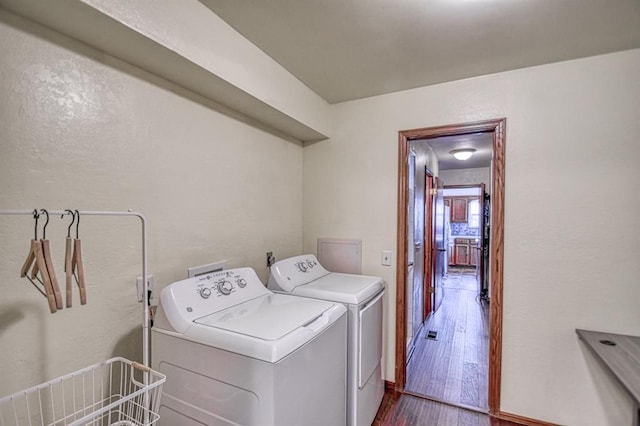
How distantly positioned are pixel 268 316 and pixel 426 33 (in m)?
1.68

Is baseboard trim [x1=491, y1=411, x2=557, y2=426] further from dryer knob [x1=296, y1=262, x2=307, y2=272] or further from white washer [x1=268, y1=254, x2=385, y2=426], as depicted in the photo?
dryer knob [x1=296, y1=262, x2=307, y2=272]

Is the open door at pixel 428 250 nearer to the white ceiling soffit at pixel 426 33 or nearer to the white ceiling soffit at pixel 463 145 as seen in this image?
the white ceiling soffit at pixel 463 145

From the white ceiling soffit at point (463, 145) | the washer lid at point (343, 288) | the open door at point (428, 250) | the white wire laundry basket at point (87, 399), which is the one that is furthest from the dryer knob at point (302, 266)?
the open door at point (428, 250)

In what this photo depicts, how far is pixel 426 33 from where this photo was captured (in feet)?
5.30

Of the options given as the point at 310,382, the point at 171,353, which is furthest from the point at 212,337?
the point at 310,382

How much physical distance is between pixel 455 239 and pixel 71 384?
861 centimetres

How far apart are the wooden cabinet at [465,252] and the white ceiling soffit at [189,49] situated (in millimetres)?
7406

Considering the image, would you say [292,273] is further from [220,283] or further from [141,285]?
[141,285]

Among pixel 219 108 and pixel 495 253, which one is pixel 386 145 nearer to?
pixel 495 253

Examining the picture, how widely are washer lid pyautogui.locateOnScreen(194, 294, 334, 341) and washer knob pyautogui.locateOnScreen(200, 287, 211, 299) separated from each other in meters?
0.10

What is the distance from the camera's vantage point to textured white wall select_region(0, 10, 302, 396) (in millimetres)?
1078

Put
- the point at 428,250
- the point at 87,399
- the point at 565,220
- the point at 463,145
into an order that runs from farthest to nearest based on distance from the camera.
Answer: the point at 463,145 → the point at 428,250 → the point at 565,220 → the point at 87,399

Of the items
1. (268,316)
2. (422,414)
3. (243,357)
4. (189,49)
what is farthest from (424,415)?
(189,49)

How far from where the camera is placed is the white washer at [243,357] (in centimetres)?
110
